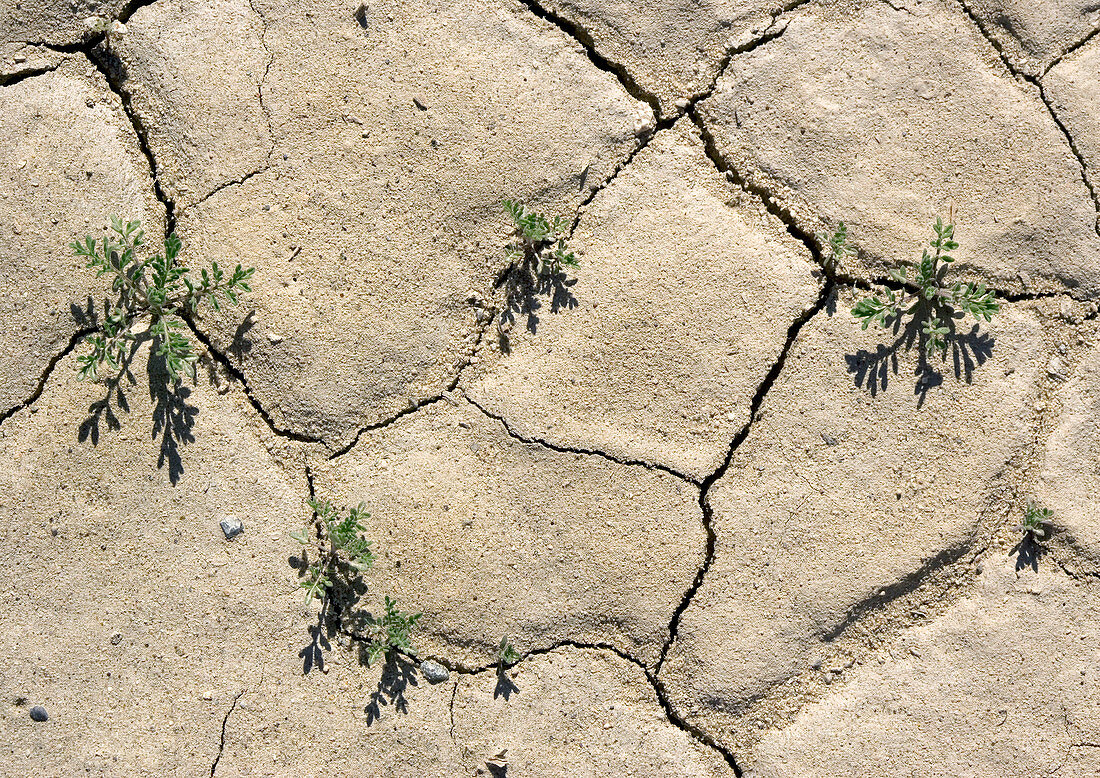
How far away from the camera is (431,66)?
9.75ft

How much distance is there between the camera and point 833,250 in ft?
9.63

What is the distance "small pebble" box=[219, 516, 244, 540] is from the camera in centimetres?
288

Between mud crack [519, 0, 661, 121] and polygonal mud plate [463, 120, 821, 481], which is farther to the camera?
mud crack [519, 0, 661, 121]

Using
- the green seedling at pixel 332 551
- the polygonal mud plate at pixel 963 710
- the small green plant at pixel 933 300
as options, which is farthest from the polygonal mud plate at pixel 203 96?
the polygonal mud plate at pixel 963 710

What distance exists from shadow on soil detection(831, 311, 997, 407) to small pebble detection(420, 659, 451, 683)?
168 cm

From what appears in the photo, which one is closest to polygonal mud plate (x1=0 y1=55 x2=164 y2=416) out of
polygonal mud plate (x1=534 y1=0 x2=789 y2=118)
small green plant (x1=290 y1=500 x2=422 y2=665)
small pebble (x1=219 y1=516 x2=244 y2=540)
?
small pebble (x1=219 y1=516 x2=244 y2=540)

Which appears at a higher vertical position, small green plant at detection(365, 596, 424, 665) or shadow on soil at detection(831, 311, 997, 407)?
shadow on soil at detection(831, 311, 997, 407)

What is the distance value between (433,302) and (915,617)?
1.92 meters

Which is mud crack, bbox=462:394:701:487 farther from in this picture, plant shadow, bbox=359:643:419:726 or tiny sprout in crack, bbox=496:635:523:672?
plant shadow, bbox=359:643:419:726

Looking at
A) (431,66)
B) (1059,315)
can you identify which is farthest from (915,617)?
(431,66)

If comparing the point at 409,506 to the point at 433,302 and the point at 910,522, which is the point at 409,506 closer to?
the point at 433,302

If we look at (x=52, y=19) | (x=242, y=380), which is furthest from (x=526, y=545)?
(x=52, y=19)

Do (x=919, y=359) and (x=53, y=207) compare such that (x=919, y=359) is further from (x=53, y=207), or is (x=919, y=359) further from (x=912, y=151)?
(x=53, y=207)

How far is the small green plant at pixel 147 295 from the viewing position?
288cm
